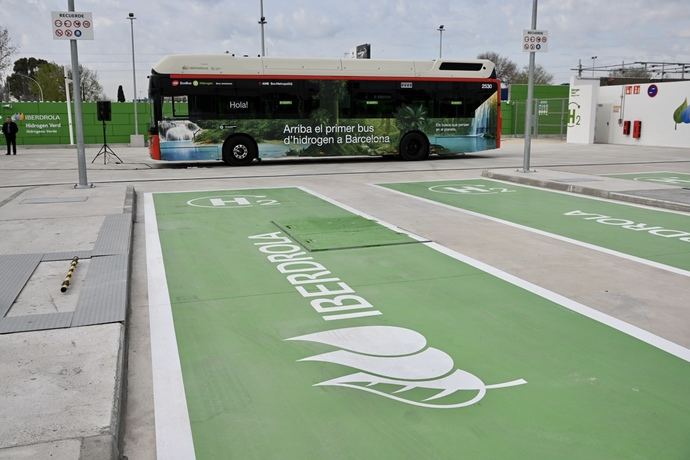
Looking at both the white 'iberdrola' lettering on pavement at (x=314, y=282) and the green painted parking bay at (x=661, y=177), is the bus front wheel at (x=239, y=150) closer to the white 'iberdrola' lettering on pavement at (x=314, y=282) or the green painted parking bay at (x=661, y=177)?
the green painted parking bay at (x=661, y=177)

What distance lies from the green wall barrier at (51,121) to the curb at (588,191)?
1073 inches

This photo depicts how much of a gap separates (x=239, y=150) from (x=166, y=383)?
1713 cm

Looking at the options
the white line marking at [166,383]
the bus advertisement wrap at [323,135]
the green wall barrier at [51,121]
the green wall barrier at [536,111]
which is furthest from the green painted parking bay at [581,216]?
the green wall barrier at [536,111]

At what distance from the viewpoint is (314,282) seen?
6449 millimetres

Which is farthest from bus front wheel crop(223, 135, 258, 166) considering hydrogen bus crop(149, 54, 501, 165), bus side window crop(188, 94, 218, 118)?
bus side window crop(188, 94, 218, 118)

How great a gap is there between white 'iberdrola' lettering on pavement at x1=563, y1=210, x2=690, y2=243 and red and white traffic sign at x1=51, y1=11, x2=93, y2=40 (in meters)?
10.5

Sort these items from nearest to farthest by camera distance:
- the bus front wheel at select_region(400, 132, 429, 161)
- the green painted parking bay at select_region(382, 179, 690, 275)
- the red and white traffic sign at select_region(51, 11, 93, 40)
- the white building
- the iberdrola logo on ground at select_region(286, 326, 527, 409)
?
the iberdrola logo on ground at select_region(286, 326, 527, 409) < the green painted parking bay at select_region(382, 179, 690, 275) < the red and white traffic sign at select_region(51, 11, 93, 40) < the bus front wheel at select_region(400, 132, 429, 161) < the white building

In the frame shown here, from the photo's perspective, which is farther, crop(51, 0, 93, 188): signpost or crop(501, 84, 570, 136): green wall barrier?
crop(501, 84, 570, 136): green wall barrier

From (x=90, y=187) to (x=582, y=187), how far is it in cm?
1081

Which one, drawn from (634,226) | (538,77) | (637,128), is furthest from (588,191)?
(538,77)

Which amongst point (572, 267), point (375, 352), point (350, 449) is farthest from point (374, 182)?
point (350, 449)

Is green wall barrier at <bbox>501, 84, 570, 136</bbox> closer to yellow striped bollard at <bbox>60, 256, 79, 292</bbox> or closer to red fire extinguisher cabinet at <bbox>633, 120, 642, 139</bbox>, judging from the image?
red fire extinguisher cabinet at <bbox>633, 120, 642, 139</bbox>

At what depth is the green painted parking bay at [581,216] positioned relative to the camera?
807 centimetres

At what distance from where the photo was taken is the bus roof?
774 inches
